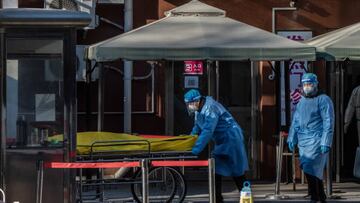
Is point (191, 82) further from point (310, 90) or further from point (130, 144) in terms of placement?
point (310, 90)

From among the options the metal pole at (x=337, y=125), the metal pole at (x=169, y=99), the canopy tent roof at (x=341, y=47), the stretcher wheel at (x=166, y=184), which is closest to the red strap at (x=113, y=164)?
the stretcher wheel at (x=166, y=184)

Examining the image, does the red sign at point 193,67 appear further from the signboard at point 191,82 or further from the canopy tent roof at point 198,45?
the canopy tent roof at point 198,45

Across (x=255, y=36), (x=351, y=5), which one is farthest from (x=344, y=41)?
(x=351, y=5)

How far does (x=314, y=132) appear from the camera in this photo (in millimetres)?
10062

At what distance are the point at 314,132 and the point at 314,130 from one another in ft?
0.10

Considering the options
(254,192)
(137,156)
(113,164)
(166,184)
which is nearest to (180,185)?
(166,184)

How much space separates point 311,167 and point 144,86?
14.8 ft

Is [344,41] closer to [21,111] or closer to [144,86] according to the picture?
[144,86]

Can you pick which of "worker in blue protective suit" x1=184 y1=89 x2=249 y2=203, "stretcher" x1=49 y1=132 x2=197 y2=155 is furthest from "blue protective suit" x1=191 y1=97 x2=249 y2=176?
"stretcher" x1=49 y1=132 x2=197 y2=155

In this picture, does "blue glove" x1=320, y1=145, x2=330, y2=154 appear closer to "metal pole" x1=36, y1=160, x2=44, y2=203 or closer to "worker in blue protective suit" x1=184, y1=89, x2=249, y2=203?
"worker in blue protective suit" x1=184, y1=89, x2=249, y2=203

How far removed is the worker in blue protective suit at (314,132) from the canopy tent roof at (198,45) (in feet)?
3.46

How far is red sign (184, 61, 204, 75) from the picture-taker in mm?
13742

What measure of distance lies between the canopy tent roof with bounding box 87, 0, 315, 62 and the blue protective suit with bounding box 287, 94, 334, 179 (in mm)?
1175

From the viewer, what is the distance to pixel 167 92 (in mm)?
13625
